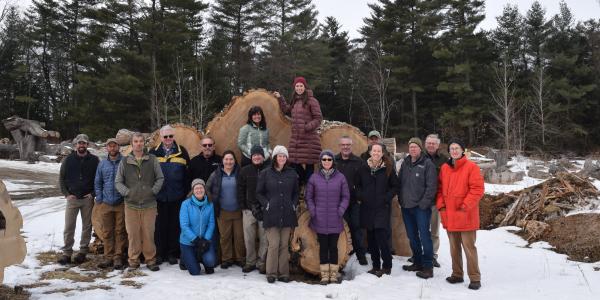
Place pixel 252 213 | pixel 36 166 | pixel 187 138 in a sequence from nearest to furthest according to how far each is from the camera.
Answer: pixel 252 213 → pixel 187 138 → pixel 36 166

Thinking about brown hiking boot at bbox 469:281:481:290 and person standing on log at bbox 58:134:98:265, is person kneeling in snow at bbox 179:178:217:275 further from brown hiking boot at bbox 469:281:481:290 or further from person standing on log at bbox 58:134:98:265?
brown hiking boot at bbox 469:281:481:290

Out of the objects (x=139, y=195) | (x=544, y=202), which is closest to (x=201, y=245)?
(x=139, y=195)

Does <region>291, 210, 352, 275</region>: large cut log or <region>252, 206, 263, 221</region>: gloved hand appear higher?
<region>252, 206, 263, 221</region>: gloved hand

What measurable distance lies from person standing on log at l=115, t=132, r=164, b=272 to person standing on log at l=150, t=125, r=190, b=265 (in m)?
0.26

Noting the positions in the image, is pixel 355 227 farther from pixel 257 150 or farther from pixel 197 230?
pixel 197 230

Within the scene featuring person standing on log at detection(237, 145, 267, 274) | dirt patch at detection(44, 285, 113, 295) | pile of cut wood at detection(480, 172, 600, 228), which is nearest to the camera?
dirt patch at detection(44, 285, 113, 295)

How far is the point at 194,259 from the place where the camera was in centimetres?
586

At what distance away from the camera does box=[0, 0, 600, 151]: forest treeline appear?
88.9 feet

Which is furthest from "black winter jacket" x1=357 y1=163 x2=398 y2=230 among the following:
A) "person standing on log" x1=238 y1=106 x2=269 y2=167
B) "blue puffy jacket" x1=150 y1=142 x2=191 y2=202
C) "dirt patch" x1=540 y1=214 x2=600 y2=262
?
"dirt patch" x1=540 y1=214 x2=600 y2=262

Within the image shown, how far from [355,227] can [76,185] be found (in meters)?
4.02

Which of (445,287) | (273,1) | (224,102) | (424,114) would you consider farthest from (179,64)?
(445,287)

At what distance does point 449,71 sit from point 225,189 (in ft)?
82.9

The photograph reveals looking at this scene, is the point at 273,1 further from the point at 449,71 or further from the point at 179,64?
the point at 449,71

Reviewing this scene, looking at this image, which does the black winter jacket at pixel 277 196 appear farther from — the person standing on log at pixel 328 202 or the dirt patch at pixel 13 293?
the dirt patch at pixel 13 293
